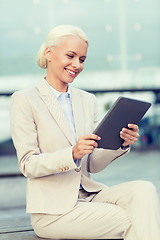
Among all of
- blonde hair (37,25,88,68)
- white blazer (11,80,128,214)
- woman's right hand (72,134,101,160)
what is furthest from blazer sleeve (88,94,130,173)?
blonde hair (37,25,88,68)

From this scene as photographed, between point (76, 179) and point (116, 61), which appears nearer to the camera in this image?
point (76, 179)

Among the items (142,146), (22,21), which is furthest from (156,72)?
(22,21)

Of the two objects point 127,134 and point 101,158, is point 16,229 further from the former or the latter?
point 127,134

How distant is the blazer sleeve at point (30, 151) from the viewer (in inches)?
70.2

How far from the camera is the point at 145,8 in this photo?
6.05 metres

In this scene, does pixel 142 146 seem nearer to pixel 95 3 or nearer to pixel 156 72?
pixel 156 72

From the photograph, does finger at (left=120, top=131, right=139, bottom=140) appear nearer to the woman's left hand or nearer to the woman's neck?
the woman's left hand

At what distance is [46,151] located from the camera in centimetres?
194

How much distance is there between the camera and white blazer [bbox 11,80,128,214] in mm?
1812

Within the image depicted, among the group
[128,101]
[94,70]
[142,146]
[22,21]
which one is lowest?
[142,146]

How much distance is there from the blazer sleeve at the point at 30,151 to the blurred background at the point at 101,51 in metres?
3.47

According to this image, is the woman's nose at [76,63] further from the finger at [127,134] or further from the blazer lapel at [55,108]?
the finger at [127,134]

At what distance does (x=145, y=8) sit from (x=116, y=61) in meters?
0.75

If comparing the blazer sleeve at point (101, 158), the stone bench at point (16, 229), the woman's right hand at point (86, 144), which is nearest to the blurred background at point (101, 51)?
the stone bench at point (16, 229)
